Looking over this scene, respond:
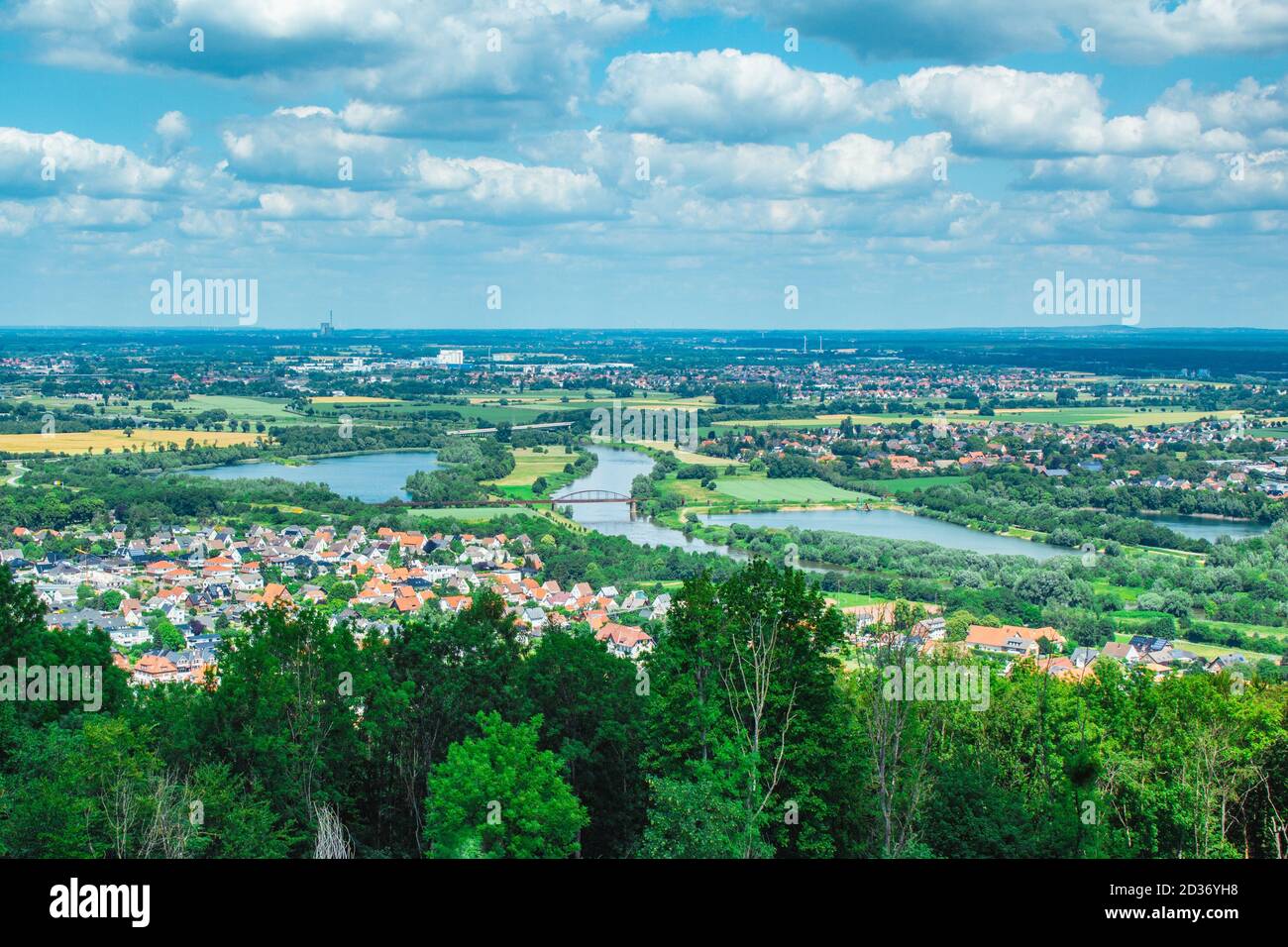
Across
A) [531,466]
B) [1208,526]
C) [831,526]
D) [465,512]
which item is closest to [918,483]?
[1208,526]

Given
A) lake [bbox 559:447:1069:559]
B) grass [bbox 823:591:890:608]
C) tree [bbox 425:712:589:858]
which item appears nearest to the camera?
tree [bbox 425:712:589:858]

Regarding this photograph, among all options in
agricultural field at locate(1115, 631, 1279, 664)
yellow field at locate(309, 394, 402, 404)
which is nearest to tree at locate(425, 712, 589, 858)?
agricultural field at locate(1115, 631, 1279, 664)

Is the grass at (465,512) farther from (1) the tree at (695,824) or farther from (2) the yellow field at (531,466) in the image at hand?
(1) the tree at (695,824)

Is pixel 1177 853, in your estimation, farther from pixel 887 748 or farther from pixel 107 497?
pixel 107 497

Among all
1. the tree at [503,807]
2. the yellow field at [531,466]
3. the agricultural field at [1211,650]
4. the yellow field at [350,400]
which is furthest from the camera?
the yellow field at [350,400]

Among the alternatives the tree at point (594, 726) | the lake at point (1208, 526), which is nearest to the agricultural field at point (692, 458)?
the lake at point (1208, 526)

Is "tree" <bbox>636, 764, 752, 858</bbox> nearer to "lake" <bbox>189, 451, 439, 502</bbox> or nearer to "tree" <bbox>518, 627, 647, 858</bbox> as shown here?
"tree" <bbox>518, 627, 647, 858</bbox>

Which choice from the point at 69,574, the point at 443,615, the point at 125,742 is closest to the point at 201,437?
the point at 69,574
